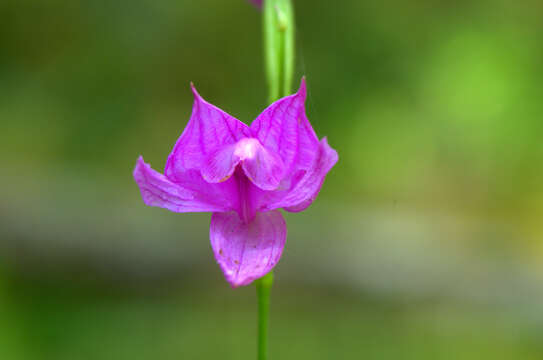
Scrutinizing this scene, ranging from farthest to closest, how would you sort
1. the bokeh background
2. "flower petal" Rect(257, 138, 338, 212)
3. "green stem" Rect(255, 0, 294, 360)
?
1. the bokeh background
2. "green stem" Rect(255, 0, 294, 360)
3. "flower petal" Rect(257, 138, 338, 212)

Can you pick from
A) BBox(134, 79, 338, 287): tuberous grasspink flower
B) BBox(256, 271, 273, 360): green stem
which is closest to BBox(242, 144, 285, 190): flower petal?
BBox(134, 79, 338, 287): tuberous grasspink flower

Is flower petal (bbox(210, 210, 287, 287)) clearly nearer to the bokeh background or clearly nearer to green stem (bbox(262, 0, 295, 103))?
green stem (bbox(262, 0, 295, 103))

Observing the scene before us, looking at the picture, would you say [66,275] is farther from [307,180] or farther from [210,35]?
[307,180]

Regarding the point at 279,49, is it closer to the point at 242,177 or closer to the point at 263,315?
the point at 242,177

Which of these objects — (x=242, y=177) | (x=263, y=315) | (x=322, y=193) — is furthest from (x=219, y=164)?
(x=322, y=193)

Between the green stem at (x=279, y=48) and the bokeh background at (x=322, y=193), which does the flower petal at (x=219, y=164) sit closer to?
the green stem at (x=279, y=48)

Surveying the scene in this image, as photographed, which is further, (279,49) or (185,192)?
(279,49)

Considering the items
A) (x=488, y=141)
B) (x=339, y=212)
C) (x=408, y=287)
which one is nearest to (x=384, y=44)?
(x=488, y=141)
